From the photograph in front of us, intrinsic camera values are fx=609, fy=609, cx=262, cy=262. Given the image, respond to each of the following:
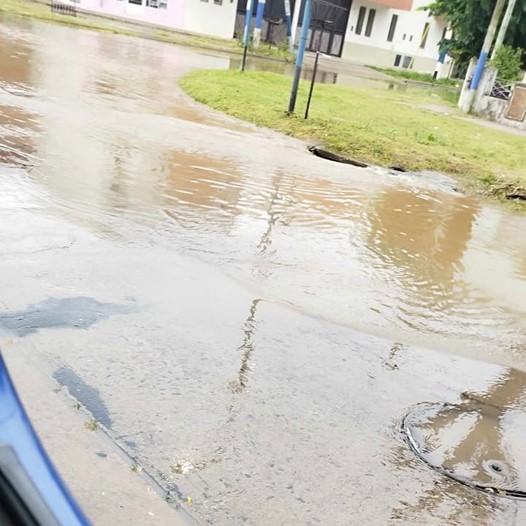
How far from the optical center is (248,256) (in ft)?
20.5

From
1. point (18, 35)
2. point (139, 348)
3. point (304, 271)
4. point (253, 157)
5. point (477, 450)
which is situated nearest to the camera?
point (477, 450)

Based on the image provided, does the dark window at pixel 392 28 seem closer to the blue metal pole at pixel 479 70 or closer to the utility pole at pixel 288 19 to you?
the utility pole at pixel 288 19

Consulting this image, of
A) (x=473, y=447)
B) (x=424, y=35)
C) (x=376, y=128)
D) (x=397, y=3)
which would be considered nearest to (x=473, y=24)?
(x=376, y=128)

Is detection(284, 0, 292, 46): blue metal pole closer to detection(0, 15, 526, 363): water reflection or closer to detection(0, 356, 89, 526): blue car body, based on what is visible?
detection(0, 15, 526, 363): water reflection

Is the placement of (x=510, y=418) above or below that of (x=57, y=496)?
below

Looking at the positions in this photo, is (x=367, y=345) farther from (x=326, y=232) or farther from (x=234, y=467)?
(x=326, y=232)

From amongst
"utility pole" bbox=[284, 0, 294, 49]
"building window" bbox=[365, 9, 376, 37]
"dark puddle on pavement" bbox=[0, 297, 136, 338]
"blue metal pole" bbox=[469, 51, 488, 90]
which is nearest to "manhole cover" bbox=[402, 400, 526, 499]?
"dark puddle on pavement" bbox=[0, 297, 136, 338]

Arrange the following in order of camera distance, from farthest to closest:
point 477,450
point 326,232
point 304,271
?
point 326,232 → point 304,271 → point 477,450

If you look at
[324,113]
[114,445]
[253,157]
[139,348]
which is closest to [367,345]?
[139,348]

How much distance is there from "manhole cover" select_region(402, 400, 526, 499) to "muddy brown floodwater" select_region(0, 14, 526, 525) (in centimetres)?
2

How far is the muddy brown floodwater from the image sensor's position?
326 centimetres

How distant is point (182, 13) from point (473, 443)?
3818 centimetres

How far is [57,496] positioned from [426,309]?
4810 millimetres

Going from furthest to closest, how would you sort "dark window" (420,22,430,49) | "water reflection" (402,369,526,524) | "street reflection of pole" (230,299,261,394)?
"dark window" (420,22,430,49), "street reflection of pole" (230,299,261,394), "water reflection" (402,369,526,524)
